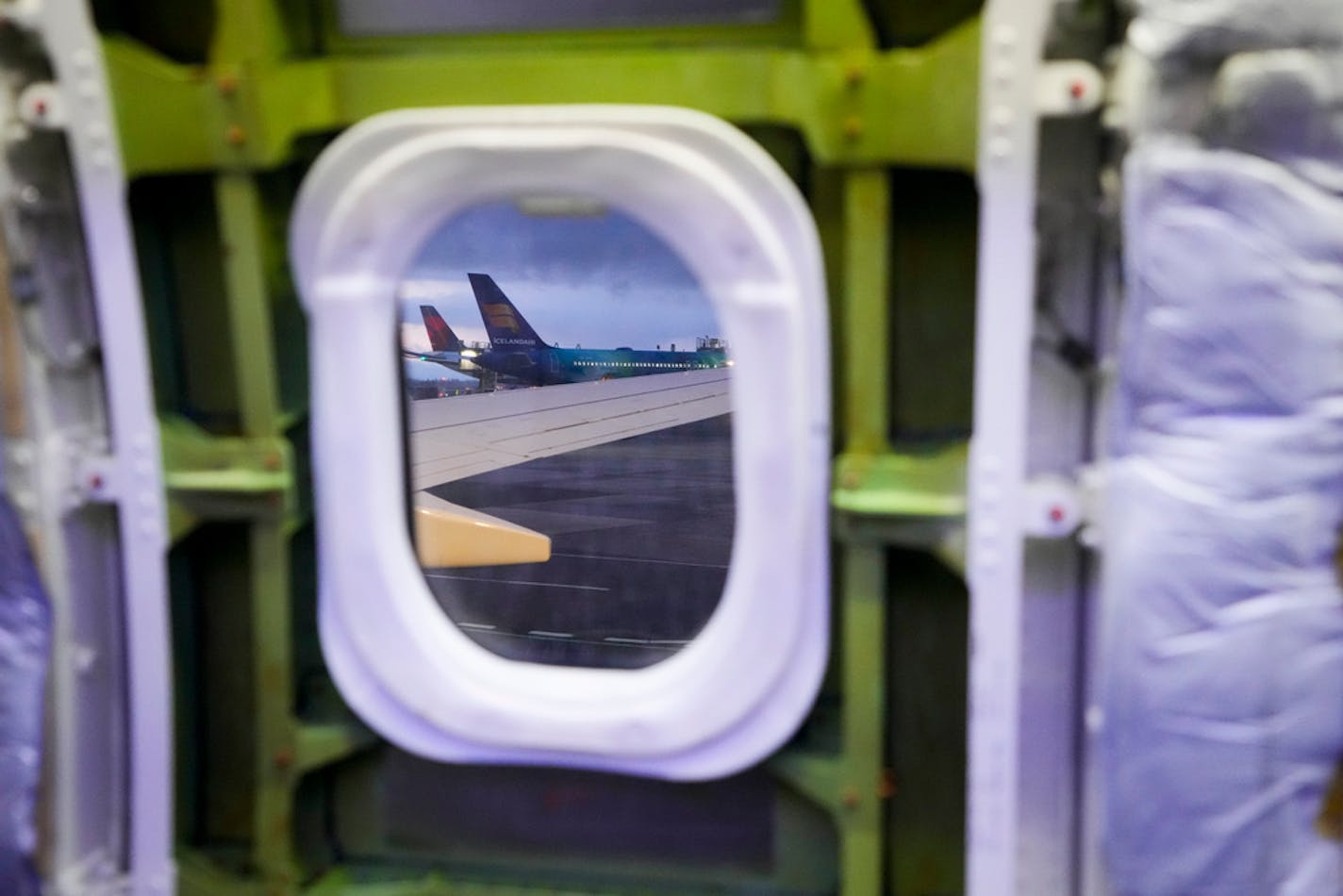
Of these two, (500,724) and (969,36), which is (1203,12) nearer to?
(969,36)

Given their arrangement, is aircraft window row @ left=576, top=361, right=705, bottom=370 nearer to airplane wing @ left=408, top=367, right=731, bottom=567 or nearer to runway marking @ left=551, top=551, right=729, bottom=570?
airplane wing @ left=408, top=367, right=731, bottom=567

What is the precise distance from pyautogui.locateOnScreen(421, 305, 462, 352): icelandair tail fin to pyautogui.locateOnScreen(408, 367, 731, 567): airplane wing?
10 cm

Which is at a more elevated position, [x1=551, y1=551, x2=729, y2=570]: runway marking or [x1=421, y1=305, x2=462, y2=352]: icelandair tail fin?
[x1=421, y1=305, x2=462, y2=352]: icelandair tail fin

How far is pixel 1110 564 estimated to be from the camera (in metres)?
1.30

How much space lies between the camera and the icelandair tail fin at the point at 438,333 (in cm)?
185

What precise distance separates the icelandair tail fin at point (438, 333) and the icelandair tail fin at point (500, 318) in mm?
66

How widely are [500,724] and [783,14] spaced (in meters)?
1.23

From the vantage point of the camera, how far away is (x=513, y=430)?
229cm

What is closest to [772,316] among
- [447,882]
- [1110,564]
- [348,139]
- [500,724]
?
[1110,564]

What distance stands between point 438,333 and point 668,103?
0.61m

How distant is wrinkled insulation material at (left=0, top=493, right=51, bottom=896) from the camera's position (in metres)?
1.65

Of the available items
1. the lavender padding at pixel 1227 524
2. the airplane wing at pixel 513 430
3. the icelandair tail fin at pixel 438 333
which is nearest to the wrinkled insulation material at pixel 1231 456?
the lavender padding at pixel 1227 524

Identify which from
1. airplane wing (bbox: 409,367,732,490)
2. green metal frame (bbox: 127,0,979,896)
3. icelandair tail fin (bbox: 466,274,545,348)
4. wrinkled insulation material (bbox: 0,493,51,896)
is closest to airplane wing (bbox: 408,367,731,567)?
airplane wing (bbox: 409,367,732,490)

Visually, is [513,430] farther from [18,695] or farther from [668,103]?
[18,695]
